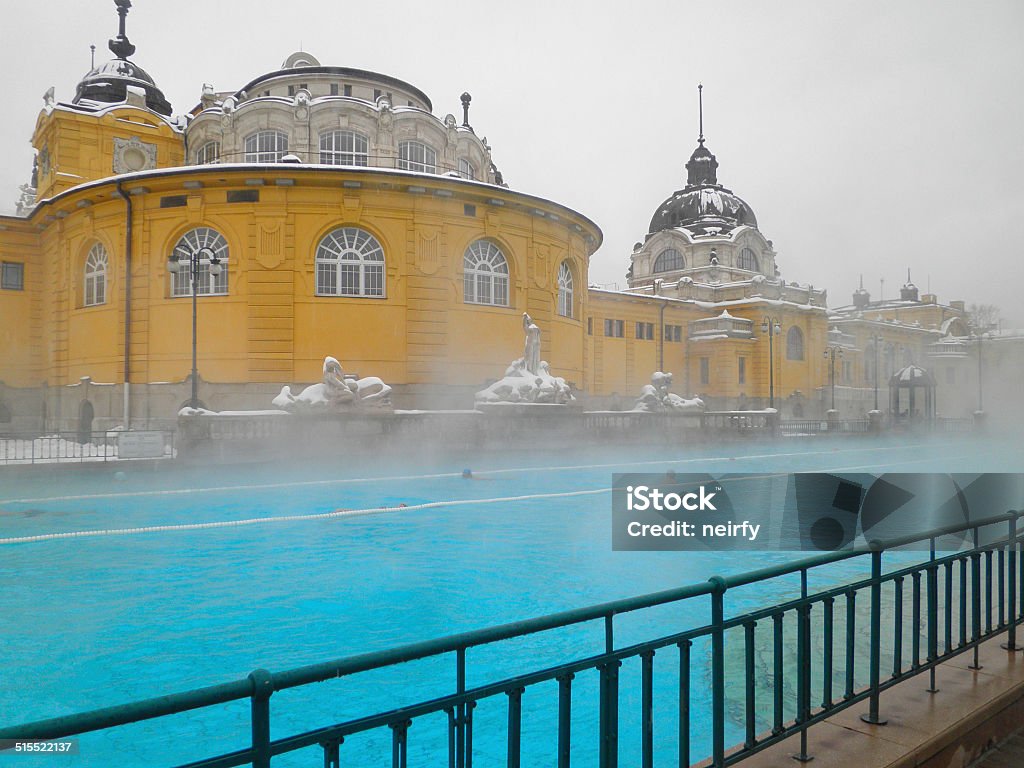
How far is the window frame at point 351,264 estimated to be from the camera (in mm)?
28766

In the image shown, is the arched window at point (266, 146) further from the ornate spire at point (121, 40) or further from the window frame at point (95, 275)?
the ornate spire at point (121, 40)

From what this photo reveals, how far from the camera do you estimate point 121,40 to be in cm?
4019

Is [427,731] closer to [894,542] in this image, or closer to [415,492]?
[894,542]

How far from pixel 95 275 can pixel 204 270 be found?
6.08 meters

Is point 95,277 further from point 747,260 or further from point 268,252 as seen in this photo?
point 747,260

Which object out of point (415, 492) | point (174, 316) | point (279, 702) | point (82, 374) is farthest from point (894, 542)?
point (82, 374)

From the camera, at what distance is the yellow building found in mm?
28078

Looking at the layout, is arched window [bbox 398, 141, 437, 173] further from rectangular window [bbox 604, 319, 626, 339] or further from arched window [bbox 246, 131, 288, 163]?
rectangular window [bbox 604, 319, 626, 339]

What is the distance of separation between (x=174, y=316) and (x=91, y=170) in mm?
12299

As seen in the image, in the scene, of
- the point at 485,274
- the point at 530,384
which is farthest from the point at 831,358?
the point at 530,384

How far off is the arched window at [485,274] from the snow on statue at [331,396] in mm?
8801

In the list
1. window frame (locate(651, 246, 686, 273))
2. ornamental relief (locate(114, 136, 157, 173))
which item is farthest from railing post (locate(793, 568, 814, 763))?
window frame (locate(651, 246, 686, 273))

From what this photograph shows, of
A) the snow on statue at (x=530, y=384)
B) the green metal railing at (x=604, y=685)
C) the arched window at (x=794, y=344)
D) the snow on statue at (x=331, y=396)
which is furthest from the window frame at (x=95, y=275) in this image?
the arched window at (x=794, y=344)

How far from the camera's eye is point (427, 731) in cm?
531
